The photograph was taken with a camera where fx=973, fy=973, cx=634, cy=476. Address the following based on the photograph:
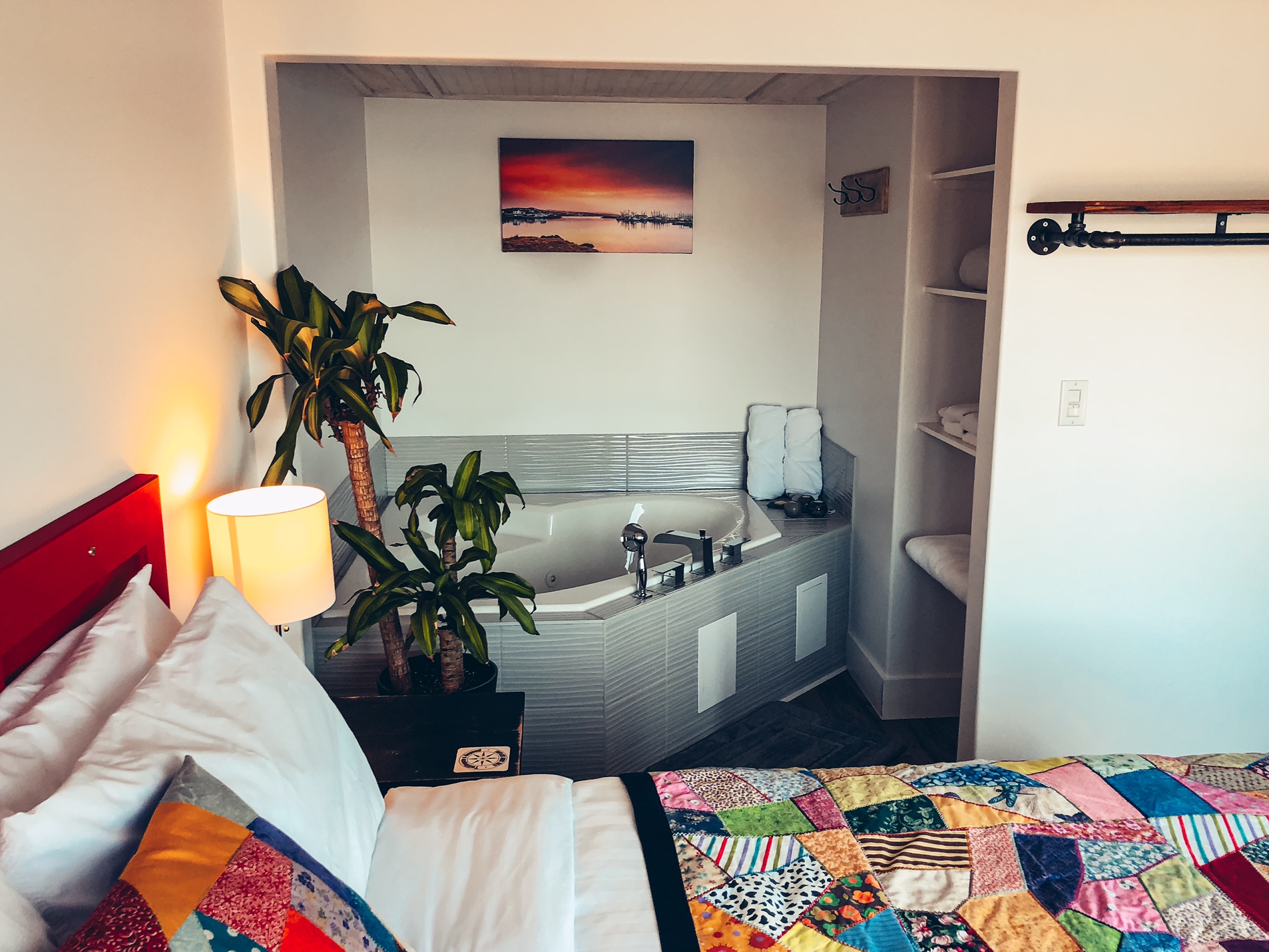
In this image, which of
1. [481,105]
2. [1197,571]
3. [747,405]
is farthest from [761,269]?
[1197,571]

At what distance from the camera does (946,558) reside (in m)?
3.03

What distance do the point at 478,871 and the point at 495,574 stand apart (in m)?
1.08

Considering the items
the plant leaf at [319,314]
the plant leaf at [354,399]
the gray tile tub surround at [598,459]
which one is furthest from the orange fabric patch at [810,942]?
the gray tile tub surround at [598,459]

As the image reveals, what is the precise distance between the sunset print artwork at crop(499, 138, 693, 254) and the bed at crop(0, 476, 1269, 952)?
8.31 ft

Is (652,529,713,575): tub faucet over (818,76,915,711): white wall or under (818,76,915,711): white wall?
under

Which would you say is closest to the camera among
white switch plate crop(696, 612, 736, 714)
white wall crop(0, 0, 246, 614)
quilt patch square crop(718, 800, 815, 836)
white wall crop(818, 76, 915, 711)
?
white wall crop(0, 0, 246, 614)

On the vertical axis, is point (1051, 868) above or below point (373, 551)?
below

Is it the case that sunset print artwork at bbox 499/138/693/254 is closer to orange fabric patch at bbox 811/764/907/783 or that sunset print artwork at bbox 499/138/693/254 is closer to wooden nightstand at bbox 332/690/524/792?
wooden nightstand at bbox 332/690/524/792

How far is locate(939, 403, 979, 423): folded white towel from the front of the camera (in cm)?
290

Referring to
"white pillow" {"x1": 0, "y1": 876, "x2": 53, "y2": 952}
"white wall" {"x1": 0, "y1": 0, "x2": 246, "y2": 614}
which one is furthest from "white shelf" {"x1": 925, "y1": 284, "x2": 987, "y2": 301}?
"white pillow" {"x1": 0, "y1": 876, "x2": 53, "y2": 952}

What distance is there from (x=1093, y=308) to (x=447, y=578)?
5.65ft

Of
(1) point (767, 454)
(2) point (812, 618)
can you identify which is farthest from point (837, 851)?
(1) point (767, 454)

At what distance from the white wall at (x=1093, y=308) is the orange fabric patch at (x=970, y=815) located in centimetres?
110

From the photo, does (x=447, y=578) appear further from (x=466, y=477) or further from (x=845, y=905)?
(x=845, y=905)
